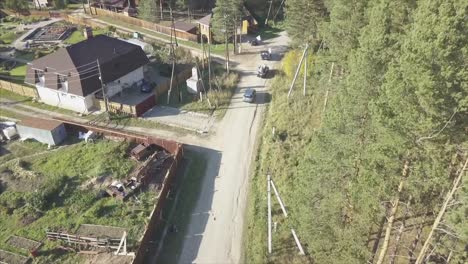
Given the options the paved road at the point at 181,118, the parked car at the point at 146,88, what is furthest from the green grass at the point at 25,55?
the paved road at the point at 181,118

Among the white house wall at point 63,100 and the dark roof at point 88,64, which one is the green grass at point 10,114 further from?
the dark roof at point 88,64

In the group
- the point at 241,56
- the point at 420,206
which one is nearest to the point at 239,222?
the point at 420,206

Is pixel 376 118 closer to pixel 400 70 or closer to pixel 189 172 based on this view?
pixel 400 70

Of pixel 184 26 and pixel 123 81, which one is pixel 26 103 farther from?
pixel 184 26

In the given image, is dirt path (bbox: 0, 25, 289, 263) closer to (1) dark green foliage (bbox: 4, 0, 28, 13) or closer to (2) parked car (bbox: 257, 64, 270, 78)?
(2) parked car (bbox: 257, 64, 270, 78)

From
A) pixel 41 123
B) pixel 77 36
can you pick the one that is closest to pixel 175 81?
pixel 41 123
